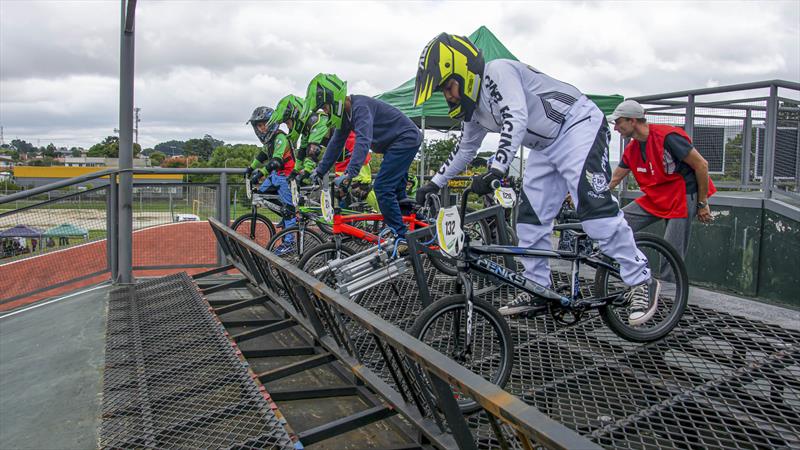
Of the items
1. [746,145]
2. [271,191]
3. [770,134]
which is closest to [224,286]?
[271,191]

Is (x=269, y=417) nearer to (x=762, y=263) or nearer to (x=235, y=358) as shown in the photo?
(x=235, y=358)

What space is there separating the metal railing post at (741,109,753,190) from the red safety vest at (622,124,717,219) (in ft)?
14.2

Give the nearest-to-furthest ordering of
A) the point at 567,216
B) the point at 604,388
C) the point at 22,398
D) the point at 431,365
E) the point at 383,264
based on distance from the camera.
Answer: the point at 431,365 → the point at 604,388 → the point at 22,398 → the point at 383,264 → the point at 567,216

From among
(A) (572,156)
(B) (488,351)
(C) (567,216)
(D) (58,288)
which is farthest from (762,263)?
(D) (58,288)

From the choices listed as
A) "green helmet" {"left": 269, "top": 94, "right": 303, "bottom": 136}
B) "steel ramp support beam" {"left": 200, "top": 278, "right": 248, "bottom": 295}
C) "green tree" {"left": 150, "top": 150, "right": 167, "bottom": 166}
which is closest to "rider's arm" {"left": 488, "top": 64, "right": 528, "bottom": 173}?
"steel ramp support beam" {"left": 200, "top": 278, "right": 248, "bottom": 295}

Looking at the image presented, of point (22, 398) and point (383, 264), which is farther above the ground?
point (383, 264)

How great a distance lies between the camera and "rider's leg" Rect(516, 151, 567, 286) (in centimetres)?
387

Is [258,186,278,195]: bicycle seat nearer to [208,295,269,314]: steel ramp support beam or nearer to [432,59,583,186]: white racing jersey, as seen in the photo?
[208,295,269,314]: steel ramp support beam

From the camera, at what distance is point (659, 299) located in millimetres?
3844

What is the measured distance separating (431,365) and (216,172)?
6109 mm

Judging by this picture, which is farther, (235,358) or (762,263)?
(762,263)

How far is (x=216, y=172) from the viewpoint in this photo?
745 centimetres

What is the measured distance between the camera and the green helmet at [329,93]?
223 inches

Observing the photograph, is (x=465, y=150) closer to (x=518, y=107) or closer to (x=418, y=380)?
(x=518, y=107)
